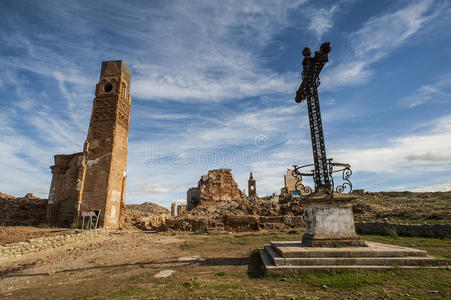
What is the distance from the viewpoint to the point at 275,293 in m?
3.47

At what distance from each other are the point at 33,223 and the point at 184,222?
12202mm

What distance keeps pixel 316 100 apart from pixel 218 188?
83.0 feet

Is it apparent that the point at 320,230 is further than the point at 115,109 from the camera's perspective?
No

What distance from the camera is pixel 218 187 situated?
3083 centimetres

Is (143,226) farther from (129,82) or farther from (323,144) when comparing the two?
(323,144)

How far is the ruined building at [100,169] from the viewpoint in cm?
1681

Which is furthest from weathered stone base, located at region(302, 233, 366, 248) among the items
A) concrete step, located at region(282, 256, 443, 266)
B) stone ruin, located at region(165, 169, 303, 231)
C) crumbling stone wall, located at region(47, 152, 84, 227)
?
crumbling stone wall, located at region(47, 152, 84, 227)

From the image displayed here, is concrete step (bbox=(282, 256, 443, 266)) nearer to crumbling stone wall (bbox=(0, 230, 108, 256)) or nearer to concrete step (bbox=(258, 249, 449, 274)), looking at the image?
concrete step (bbox=(258, 249, 449, 274))

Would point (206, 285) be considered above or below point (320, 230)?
below

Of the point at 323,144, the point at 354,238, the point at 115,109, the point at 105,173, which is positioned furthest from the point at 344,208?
the point at 115,109

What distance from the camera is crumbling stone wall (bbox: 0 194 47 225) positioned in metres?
17.4

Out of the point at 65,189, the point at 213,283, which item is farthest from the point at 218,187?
the point at 213,283

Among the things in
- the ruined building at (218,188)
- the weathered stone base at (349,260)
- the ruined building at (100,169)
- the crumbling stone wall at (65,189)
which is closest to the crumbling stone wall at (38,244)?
the ruined building at (100,169)

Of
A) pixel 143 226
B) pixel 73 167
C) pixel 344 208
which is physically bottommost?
pixel 143 226
